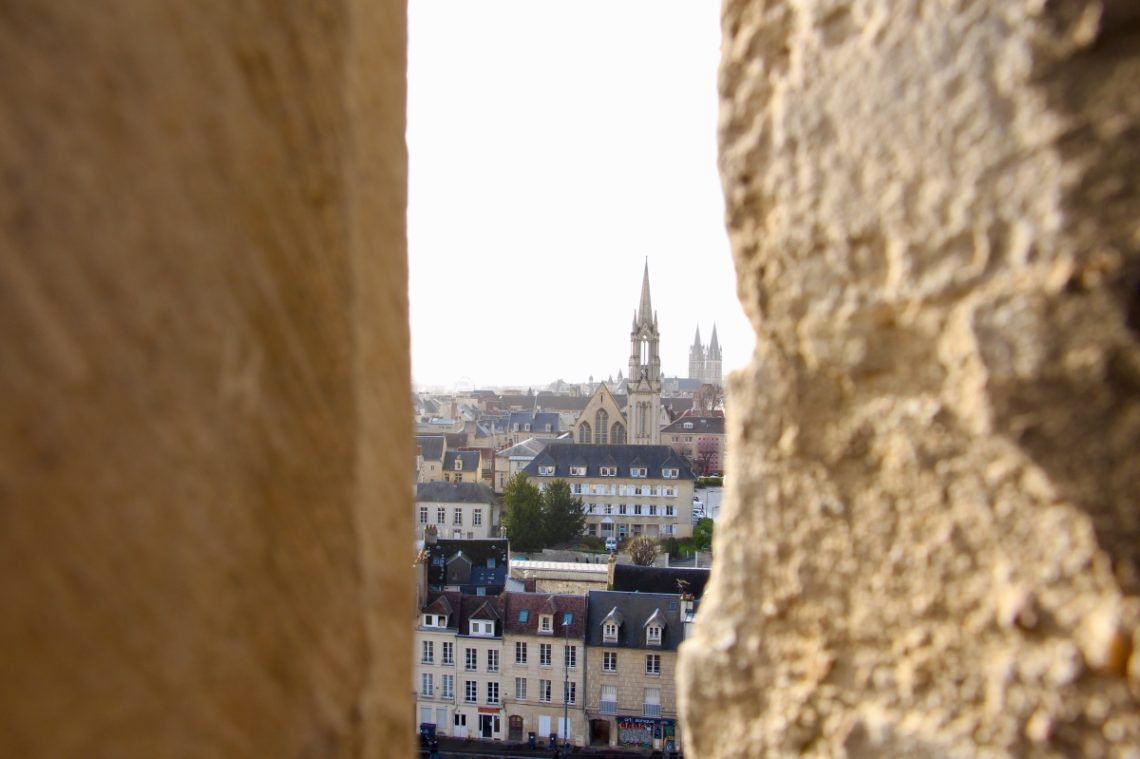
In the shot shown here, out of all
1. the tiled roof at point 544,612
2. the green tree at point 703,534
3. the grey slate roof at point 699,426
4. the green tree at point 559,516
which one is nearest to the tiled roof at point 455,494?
the green tree at point 559,516

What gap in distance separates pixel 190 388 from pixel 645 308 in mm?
47762

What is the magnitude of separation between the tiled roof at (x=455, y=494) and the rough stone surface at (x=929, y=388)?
29.9 m

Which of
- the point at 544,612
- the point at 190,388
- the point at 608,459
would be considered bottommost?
the point at 544,612

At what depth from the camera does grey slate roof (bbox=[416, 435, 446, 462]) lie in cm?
3666

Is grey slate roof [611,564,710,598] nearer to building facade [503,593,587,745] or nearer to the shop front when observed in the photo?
building facade [503,593,587,745]

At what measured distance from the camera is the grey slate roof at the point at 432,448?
36656 mm

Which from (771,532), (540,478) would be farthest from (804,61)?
(540,478)

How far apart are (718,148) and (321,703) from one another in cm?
75

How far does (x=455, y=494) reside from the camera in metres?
31.1

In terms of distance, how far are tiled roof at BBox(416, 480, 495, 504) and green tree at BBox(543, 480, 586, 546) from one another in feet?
6.30

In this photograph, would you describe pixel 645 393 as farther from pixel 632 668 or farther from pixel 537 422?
pixel 632 668

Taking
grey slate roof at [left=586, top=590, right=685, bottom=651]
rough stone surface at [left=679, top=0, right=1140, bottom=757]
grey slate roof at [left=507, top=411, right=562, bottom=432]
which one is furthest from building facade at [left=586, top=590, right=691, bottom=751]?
grey slate roof at [left=507, top=411, right=562, bottom=432]

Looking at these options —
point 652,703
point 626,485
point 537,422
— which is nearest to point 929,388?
point 652,703

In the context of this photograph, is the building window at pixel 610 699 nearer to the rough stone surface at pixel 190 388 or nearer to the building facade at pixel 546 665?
the building facade at pixel 546 665
